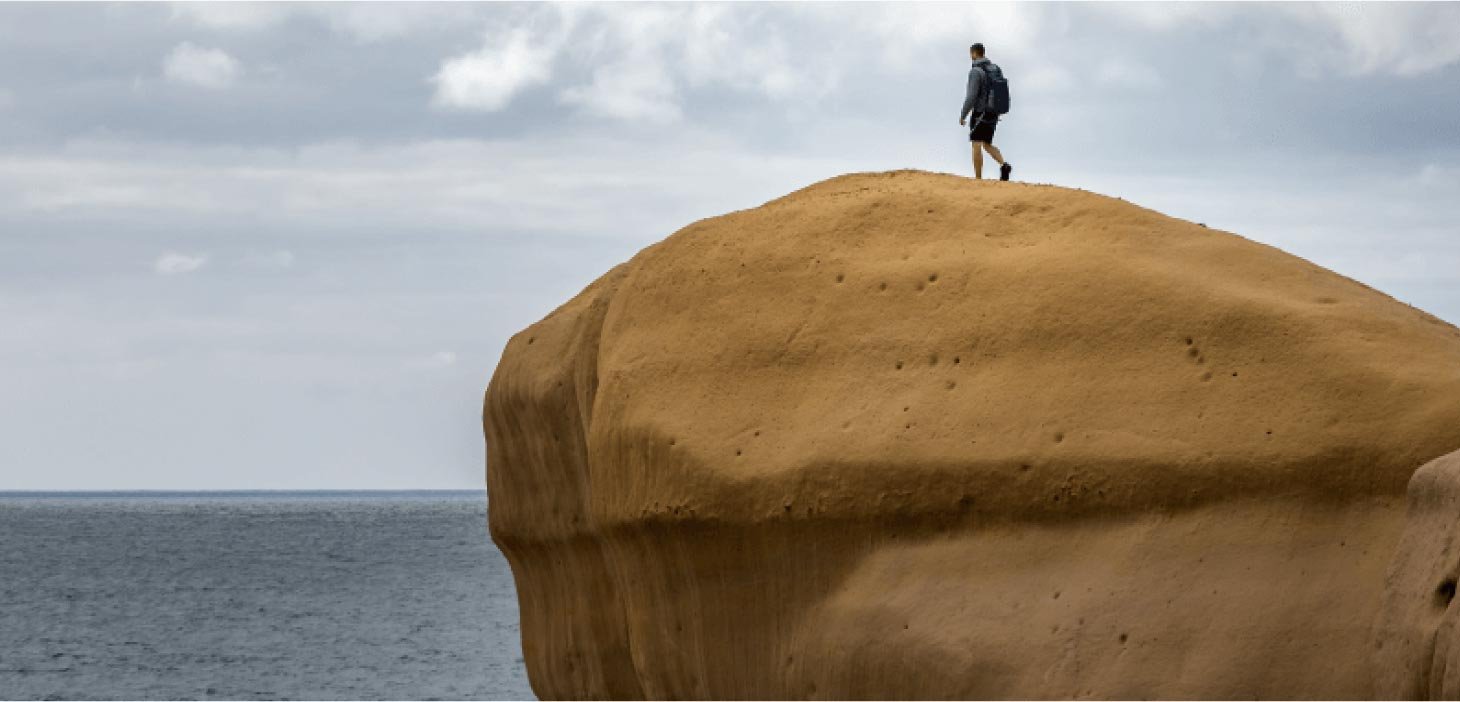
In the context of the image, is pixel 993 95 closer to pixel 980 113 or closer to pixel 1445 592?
pixel 980 113

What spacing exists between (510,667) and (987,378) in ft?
115

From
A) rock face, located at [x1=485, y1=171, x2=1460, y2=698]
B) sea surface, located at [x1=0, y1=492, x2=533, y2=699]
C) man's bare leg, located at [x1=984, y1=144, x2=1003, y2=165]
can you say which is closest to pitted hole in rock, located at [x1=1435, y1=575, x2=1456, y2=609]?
rock face, located at [x1=485, y1=171, x2=1460, y2=698]

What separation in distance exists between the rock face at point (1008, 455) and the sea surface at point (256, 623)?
2828 cm

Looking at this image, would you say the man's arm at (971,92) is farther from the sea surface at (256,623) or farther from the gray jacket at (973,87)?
the sea surface at (256,623)

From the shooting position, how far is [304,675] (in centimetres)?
4512

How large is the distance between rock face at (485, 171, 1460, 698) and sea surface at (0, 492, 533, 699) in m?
28.3

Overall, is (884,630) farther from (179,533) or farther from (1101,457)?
(179,533)

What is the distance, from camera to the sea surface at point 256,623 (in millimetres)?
43281

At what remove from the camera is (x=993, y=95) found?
1463 cm

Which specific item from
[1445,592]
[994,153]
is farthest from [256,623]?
[1445,592]

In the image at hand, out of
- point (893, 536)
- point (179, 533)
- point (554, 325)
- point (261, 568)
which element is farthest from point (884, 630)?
point (179, 533)

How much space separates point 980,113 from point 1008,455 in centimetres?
475

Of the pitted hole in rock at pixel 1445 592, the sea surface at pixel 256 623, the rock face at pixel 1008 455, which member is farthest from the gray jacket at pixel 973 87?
the sea surface at pixel 256 623

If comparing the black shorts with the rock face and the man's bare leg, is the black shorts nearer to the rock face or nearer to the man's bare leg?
the man's bare leg
